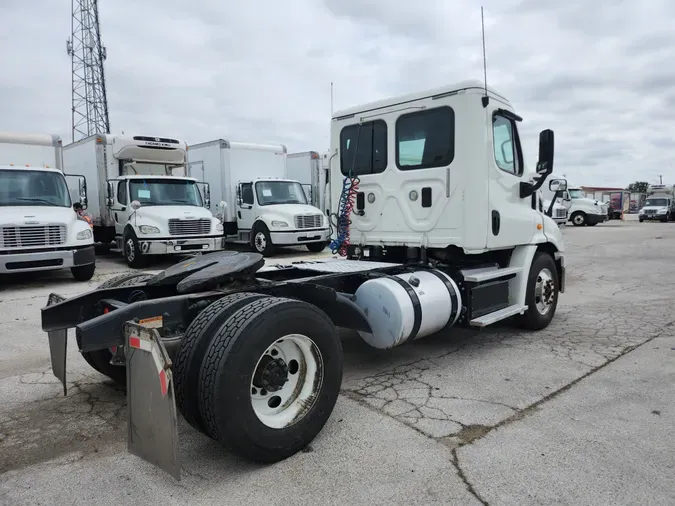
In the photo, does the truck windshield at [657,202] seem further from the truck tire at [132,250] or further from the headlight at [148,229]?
the truck tire at [132,250]

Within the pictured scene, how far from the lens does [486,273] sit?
5.32 meters

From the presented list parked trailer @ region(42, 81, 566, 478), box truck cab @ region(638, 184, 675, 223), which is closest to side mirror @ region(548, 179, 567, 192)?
parked trailer @ region(42, 81, 566, 478)

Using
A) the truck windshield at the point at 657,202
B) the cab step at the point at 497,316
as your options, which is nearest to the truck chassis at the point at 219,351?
the cab step at the point at 497,316

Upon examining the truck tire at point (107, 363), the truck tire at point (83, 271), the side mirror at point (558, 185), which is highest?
the side mirror at point (558, 185)

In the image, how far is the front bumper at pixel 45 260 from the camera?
923 centimetres

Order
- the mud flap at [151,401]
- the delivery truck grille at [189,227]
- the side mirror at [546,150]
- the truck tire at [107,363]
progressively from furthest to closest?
1. the delivery truck grille at [189,227]
2. the side mirror at [546,150]
3. the truck tire at [107,363]
4. the mud flap at [151,401]

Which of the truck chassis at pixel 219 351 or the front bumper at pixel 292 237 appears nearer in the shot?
the truck chassis at pixel 219 351

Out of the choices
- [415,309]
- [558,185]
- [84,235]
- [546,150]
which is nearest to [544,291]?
[558,185]

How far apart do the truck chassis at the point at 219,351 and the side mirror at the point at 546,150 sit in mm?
2423

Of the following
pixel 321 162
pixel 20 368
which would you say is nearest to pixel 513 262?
pixel 20 368

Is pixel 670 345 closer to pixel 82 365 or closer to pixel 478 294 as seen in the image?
pixel 478 294

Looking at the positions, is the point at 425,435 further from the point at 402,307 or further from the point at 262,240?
the point at 262,240

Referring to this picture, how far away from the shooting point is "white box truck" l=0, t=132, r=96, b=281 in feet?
30.7

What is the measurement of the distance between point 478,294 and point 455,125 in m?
1.72
